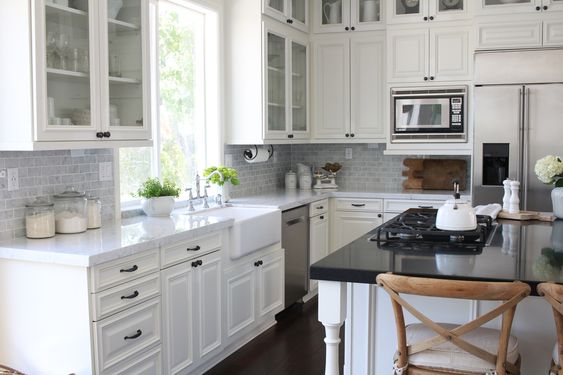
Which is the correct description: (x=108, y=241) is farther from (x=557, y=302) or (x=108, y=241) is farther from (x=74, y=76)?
(x=557, y=302)

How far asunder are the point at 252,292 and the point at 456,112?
2.46 meters

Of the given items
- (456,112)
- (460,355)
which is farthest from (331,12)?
(460,355)

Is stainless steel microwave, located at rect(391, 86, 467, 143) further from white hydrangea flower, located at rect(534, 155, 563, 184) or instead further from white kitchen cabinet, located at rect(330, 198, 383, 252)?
A: white hydrangea flower, located at rect(534, 155, 563, 184)

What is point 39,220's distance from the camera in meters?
3.19

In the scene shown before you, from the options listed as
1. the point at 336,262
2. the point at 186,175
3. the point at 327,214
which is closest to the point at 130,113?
the point at 186,175

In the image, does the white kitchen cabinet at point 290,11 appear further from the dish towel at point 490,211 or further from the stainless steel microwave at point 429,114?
the dish towel at point 490,211

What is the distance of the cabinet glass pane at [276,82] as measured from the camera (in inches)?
209

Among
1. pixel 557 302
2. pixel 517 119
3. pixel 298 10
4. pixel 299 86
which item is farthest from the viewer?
pixel 299 86

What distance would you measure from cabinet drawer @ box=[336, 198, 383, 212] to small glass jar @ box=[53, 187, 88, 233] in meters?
2.93

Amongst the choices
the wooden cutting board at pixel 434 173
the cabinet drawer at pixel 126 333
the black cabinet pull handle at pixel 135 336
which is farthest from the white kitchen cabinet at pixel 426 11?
the black cabinet pull handle at pixel 135 336

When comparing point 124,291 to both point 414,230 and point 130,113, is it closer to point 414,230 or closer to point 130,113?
point 130,113

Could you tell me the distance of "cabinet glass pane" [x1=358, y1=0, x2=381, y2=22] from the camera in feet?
19.4

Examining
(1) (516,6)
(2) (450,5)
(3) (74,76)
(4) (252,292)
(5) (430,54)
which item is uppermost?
(2) (450,5)

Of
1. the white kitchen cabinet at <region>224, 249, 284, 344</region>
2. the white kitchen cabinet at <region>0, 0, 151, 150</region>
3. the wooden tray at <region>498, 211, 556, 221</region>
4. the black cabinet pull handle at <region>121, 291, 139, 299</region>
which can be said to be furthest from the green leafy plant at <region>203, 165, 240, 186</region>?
the wooden tray at <region>498, 211, 556, 221</region>
